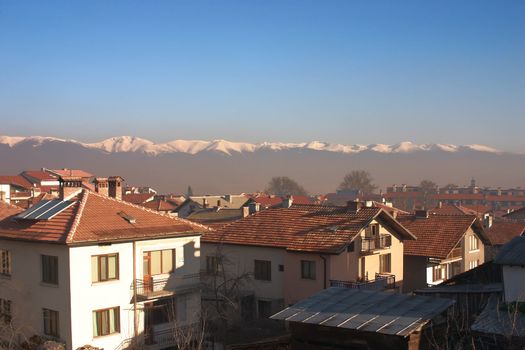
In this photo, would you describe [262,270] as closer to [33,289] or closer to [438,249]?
[438,249]

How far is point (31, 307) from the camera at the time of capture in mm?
29484

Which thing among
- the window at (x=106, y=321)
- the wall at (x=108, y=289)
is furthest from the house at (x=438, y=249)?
the window at (x=106, y=321)

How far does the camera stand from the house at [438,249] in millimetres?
41219

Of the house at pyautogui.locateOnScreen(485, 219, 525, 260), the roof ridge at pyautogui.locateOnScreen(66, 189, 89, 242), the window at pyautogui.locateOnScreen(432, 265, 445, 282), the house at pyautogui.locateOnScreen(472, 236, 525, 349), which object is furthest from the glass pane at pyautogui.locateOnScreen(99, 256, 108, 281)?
the house at pyautogui.locateOnScreen(485, 219, 525, 260)

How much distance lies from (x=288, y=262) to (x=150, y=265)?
8.44 meters

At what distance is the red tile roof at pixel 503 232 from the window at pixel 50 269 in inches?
1437

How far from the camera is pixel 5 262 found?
31.1m

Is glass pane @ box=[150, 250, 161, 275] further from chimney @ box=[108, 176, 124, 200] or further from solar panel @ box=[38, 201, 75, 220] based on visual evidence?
chimney @ box=[108, 176, 124, 200]

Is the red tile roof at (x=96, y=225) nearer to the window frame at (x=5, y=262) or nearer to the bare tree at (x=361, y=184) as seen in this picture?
the window frame at (x=5, y=262)

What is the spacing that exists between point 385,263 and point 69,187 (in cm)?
1930

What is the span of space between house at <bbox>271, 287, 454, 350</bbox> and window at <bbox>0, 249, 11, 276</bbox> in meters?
16.8

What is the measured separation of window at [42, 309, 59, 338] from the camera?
28.3m

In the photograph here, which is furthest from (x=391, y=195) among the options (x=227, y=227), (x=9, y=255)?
(x=9, y=255)

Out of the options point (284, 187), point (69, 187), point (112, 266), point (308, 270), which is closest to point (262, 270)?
point (308, 270)
